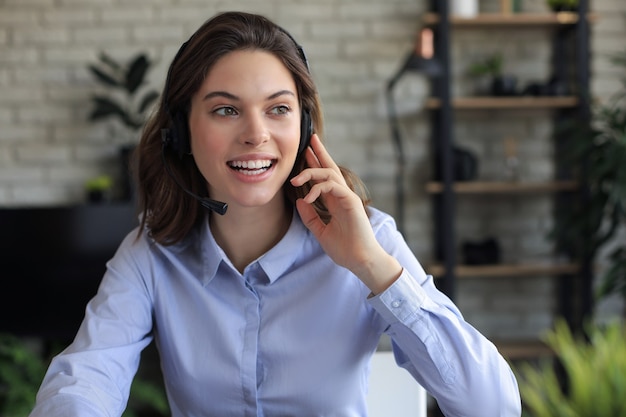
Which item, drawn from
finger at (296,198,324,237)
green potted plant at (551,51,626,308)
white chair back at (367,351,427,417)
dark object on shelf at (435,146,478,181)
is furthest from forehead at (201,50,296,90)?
dark object on shelf at (435,146,478,181)

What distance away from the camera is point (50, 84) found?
372 centimetres

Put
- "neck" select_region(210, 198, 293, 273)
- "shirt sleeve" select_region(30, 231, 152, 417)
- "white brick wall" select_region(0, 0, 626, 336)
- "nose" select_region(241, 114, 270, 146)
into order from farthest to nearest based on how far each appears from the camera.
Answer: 1. "white brick wall" select_region(0, 0, 626, 336)
2. "neck" select_region(210, 198, 293, 273)
3. "nose" select_region(241, 114, 270, 146)
4. "shirt sleeve" select_region(30, 231, 152, 417)

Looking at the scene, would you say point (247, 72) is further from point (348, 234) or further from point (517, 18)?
point (517, 18)

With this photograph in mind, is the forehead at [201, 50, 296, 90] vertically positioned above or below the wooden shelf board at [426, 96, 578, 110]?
above

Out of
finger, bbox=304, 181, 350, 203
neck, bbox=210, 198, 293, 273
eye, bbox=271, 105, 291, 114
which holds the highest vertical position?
eye, bbox=271, 105, 291, 114

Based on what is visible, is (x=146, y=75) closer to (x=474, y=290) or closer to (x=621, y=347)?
(x=474, y=290)

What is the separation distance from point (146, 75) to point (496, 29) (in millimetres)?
1713

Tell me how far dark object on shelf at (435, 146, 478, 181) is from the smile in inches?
92.5

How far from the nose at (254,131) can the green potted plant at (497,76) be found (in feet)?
8.35

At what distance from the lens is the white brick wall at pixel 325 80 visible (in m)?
3.71

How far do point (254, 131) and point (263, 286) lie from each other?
29cm

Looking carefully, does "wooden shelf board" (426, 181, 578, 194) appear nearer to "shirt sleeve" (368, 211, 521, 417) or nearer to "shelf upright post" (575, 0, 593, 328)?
"shelf upright post" (575, 0, 593, 328)

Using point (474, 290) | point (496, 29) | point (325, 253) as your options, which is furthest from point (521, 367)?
point (325, 253)

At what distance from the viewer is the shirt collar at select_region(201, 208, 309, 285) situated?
1.37 metres
